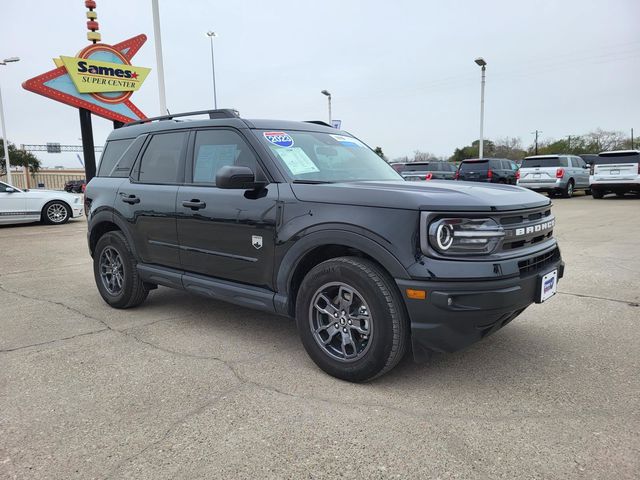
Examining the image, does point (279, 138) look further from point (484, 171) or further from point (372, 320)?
point (484, 171)

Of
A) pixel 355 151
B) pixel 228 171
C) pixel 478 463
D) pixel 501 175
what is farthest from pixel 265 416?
pixel 501 175

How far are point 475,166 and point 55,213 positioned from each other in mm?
15722

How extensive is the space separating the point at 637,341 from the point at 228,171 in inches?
137

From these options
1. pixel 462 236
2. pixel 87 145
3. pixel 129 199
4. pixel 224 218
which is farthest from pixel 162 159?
pixel 87 145

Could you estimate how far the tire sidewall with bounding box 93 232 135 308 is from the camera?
4.87m

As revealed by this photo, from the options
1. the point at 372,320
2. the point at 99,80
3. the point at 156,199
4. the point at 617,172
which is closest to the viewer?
the point at 372,320

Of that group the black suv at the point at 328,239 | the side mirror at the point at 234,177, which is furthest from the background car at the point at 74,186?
the side mirror at the point at 234,177

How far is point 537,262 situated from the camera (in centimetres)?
323

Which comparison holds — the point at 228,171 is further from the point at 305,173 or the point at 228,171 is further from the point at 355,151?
the point at 355,151

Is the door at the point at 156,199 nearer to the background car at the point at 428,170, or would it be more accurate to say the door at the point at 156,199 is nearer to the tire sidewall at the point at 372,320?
the tire sidewall at the point at 372,320

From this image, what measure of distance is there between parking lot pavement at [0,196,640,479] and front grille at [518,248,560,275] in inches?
29.6

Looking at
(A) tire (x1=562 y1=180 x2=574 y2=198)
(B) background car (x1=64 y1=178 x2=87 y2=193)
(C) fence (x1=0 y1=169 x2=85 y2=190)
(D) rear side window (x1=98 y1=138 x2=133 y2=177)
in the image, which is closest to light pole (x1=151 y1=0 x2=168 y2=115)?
(D) rear side window (x1=98 y1=138 x2=133 y2=177)

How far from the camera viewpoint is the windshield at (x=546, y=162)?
19.9 m

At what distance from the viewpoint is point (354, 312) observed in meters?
3.24
